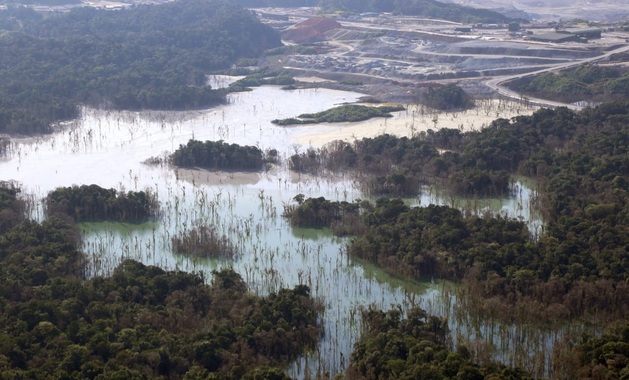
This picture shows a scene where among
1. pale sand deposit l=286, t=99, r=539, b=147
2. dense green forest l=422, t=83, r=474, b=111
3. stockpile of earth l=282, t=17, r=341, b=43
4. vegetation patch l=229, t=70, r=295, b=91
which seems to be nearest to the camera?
pale sand deposit l=286, t=99, r=539, b=147

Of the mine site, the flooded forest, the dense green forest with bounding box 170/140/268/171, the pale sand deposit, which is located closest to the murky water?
the flooded forest

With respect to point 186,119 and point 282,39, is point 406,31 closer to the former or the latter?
point 282,39

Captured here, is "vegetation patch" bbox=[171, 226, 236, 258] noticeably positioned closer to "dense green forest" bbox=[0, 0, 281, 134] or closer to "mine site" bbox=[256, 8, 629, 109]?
"dense green forest" bbox=[0, 0, 281, 134]

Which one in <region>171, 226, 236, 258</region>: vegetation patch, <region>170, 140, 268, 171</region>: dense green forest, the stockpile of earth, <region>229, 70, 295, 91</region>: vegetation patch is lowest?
<region>171, 226, 236, 258</region>: vegetation patch

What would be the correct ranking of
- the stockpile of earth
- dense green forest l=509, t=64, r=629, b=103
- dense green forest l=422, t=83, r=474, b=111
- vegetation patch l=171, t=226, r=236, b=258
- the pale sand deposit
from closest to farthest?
vegetation patch l=171, t=226, r=236, b=258, the pale sand deposit, dense green forest l=422, t=83, r=474, b=111, dense green forest l=509, t=64, r=629, b=103, the stockpile of earth

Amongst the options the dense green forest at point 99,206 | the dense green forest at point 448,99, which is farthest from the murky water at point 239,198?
the dense green forest at point 448,99

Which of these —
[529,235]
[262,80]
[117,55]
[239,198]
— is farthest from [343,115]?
[117,55]

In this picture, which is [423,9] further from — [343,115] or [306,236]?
[306,236]
